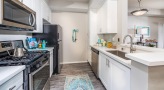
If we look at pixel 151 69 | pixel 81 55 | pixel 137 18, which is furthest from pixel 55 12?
pixel 151 69

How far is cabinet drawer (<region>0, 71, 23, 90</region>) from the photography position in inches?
33.7

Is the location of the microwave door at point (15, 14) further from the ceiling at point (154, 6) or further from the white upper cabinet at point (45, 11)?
the ceiling at point (154, 6)

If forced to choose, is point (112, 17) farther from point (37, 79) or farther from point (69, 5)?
point (37, 79)

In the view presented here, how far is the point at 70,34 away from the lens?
4.91m

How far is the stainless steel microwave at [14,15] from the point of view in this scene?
109 centimetres

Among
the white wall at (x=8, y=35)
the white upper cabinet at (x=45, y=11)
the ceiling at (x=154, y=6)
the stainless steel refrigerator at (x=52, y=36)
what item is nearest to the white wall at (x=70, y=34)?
the white upper cabinet at (x=45, y=11)

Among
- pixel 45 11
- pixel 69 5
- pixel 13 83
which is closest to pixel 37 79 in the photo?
pixel 13 83

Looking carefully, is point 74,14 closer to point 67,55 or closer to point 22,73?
point 67,55

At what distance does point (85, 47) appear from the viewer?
5.11 m

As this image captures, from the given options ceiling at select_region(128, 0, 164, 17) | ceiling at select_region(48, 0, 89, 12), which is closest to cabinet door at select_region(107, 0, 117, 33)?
ceiling at select_region(128, 0, 164, 17)

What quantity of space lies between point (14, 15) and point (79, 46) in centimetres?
378

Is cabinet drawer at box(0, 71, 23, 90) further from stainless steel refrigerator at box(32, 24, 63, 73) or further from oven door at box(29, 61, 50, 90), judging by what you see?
stainless steel refrigerator at box(32, 24, 63, 73)

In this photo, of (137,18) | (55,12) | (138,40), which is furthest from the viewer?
(55,12)

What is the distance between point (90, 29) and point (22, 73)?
338 centimetres
